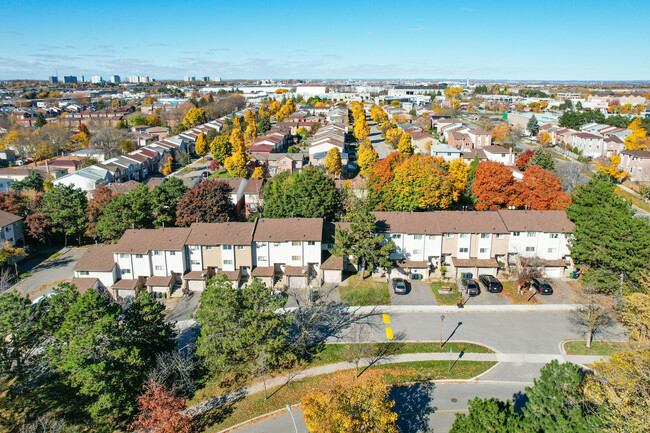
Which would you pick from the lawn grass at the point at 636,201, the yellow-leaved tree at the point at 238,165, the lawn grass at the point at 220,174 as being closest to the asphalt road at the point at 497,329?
the lawn grass at the point at 636,201

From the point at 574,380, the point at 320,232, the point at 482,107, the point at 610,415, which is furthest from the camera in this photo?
the point at 482,107

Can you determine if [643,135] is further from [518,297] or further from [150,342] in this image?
[150,342]

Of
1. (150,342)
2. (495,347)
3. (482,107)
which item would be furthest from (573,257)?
(482,107)

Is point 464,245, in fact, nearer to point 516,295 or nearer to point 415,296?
point 516,295

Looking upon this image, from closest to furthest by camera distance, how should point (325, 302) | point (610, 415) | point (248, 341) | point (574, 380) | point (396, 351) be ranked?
point (610, 415) < point (574, 380) < point (248, 341) < point (396, 351) < point (325, 302)

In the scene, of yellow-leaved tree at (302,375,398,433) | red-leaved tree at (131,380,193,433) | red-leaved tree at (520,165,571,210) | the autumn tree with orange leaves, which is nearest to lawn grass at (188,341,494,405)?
red-leaved tree at (131,380,193,433)

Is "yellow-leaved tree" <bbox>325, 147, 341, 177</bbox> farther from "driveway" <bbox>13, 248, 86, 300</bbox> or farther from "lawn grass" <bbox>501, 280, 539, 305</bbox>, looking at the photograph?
"driveway" <bbox>13, 248, 86, 300</bbox>

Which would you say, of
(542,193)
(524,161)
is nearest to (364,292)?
(542,193)

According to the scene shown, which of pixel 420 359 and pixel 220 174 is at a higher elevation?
pixel 220 174
